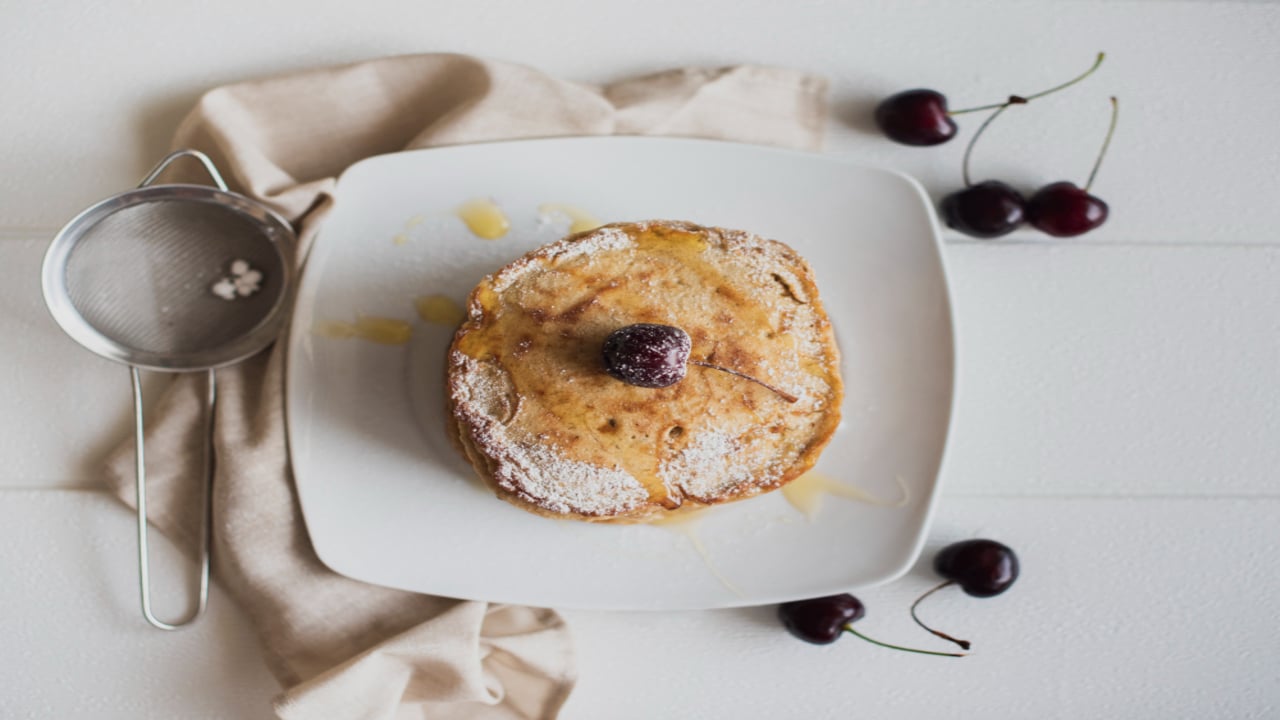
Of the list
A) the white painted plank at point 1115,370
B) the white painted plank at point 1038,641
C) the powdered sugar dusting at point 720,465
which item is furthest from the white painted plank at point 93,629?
the white painted plank at point 1115,370

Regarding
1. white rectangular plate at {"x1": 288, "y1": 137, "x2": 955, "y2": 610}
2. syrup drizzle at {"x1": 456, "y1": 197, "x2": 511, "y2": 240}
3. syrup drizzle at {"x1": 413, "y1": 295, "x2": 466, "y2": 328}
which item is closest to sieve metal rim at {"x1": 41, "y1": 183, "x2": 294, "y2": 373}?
white rectangular plate at {"x1": 288, "y1": 137, "x2": 955, "y2": 610}

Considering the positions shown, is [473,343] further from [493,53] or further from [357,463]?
[493,53]

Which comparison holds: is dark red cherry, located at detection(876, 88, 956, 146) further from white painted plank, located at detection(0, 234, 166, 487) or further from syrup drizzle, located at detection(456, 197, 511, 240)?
white painted plank, located at detection(0, 234, 166, 487)

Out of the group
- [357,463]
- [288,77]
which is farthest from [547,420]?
[288,77]

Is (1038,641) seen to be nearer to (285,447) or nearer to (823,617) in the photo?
(823,617)

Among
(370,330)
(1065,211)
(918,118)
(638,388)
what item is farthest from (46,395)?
(1065,211)

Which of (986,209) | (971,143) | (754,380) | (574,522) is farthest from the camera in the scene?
(971,143)

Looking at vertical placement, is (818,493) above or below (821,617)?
above
